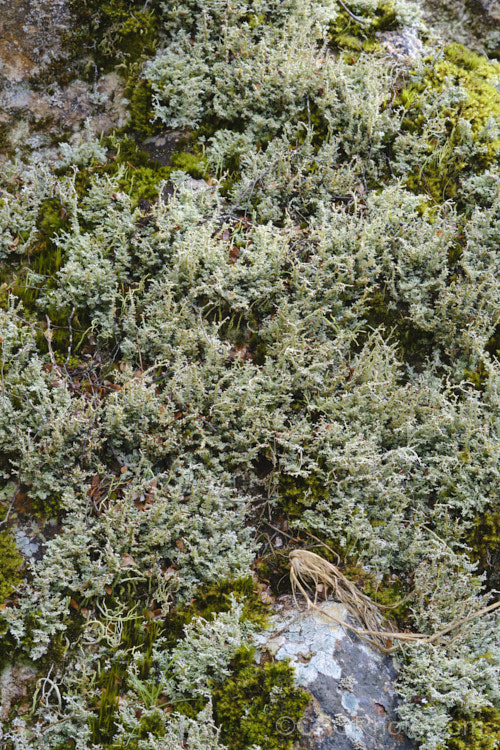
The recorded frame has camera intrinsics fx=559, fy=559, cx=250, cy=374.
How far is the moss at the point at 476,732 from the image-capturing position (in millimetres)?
3705

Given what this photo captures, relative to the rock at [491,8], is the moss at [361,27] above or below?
below

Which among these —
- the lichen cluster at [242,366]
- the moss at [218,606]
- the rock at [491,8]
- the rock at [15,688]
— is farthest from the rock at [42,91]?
the rock at [491,8]

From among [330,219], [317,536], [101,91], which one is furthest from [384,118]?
[317,536]

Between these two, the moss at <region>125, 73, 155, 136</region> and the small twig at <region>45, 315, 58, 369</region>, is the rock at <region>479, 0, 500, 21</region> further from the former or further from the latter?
the small twig at <region>45, 315, 58, 369</region>

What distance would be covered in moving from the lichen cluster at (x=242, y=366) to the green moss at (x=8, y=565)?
37mm

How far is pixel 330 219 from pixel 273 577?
363 cm

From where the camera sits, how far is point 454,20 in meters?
7.54

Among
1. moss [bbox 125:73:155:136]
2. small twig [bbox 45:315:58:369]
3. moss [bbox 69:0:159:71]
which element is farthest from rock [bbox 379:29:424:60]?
small twig [bbox 45:315:58:369]

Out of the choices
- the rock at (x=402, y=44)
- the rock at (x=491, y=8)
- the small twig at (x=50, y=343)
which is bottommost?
the small twig at (x=50, y=343)

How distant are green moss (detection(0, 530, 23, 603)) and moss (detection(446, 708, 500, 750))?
3.21 m

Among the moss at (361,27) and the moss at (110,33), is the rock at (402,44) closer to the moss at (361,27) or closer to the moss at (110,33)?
the moss at (361,27)

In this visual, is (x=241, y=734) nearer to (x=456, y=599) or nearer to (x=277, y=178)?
(x=456, y=599)

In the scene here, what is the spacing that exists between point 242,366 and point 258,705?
2.71 m

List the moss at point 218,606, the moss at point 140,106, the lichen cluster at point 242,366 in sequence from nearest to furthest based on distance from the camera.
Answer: the lichen cluster at point 242,366
the moss at point 218,606
the moss at point 140,106
